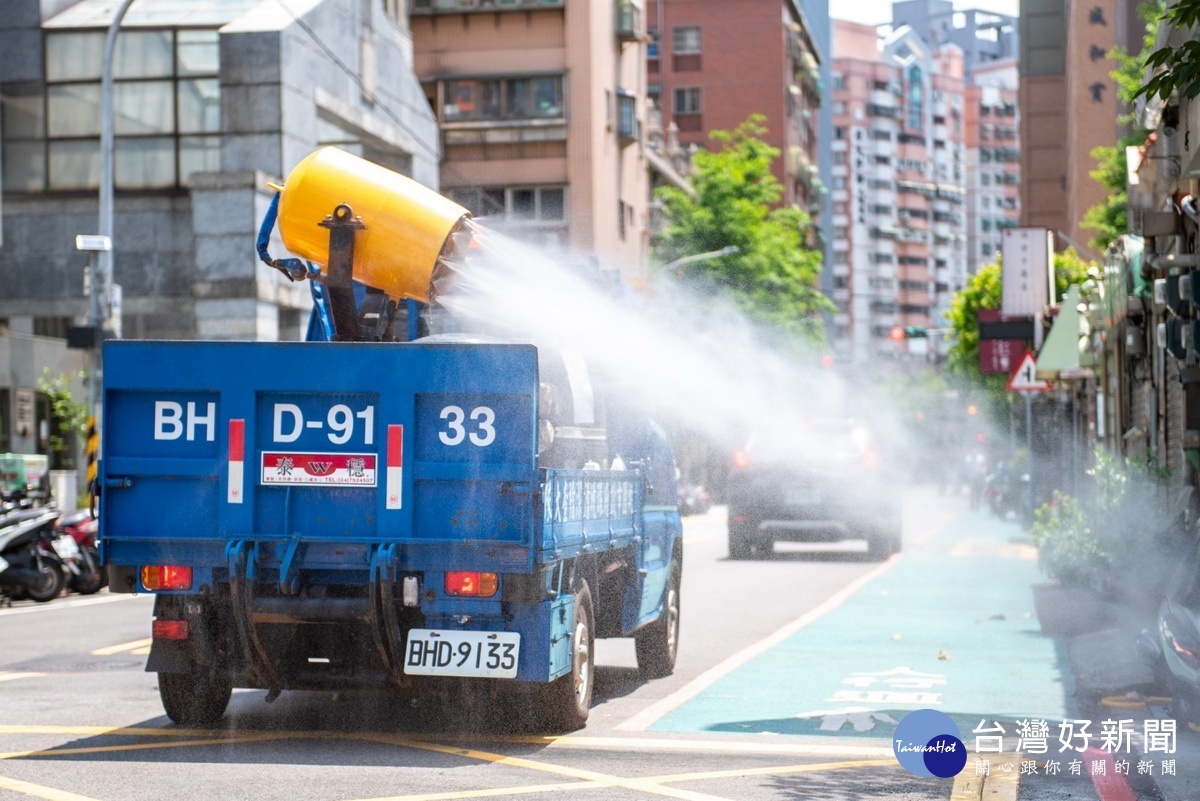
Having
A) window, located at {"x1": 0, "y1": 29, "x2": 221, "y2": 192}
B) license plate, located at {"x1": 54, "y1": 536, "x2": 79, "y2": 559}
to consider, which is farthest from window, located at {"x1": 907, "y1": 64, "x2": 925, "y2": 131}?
license plate, located at {"x1": 54, "y1": 536, "x2": 79, "y2": 559}

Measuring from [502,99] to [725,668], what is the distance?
4527cm

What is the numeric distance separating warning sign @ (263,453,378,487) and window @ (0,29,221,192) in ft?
79.1

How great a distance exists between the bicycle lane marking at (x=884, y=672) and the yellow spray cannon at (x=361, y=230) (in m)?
2.87

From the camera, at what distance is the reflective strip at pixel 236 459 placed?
29.1 ft

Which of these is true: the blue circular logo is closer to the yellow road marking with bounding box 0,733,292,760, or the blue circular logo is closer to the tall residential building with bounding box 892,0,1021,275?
the yellow road marking with bounding box 0,733,292,760

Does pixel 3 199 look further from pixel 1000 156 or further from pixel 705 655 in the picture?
pixel 1000 156

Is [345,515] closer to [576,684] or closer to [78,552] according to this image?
[576,684]

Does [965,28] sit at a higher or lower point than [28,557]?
higher

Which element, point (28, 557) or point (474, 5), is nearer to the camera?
point (28, 557)

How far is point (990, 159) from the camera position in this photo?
186 m

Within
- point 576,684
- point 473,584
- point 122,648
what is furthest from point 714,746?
point 122,648

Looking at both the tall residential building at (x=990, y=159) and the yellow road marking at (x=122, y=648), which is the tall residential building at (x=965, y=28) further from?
the yellow road marking at (x=122, y=648)

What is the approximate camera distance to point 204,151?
32.2m

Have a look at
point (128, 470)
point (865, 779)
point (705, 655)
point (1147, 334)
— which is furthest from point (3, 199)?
point (865, 779)
